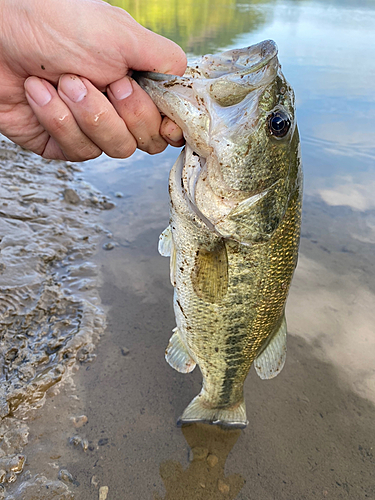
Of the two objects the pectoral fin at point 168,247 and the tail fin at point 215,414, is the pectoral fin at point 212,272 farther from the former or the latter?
the tail fin at point 215,414

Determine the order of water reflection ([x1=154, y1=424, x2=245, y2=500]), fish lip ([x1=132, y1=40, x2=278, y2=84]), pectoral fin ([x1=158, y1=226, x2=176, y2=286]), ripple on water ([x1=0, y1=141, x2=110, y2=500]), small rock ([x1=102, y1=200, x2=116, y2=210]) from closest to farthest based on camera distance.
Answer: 1. fish lip ([x1=132, y1=40, x2=278, y2=84])
2. pectoral fin ([x1=158, y1=226, x2=176, y2=286])
3. water reflection ([x1=154, y1=424, x2=245, y2=500])
4. ripple on water ([x1=0, y1=141, x2=110, y2=500])
5. small rock ([x1=102, y1=200, x2=116, y2=210])

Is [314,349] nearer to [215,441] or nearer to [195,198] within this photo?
[215,441]

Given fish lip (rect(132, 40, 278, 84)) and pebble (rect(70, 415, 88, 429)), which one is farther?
pebble (rect(70, 415, 88, 429))

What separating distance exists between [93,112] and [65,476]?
2083 mm

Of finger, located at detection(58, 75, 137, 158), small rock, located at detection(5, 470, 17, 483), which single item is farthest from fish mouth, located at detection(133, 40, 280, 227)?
small rock, located at detection(5, 470, 17, 483)

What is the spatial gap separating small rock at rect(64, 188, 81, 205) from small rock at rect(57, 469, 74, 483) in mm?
3214

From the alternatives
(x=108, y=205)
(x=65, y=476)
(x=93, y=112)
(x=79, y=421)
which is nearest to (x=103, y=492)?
(x=65, y=476)

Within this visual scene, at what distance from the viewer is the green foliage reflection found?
47.9 feet

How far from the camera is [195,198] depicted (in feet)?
5.82

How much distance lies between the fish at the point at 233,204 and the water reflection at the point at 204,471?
23.2 inches

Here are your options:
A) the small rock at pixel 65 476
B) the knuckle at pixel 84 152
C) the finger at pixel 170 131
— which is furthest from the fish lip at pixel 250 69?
the small rock at pixel 65 476

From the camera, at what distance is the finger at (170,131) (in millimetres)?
1789

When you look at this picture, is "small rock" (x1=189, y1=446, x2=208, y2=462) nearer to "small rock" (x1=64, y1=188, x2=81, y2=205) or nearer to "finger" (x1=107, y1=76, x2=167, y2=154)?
"finger" (x1=107, y1=76, x2=167, y2=154)

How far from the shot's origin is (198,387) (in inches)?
116
